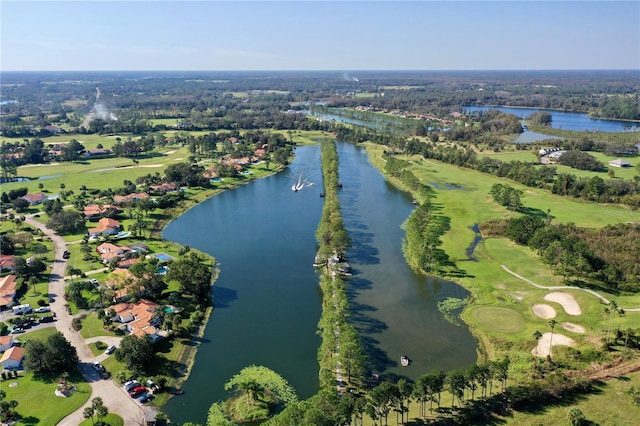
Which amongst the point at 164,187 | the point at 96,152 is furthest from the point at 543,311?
the point at 96,152

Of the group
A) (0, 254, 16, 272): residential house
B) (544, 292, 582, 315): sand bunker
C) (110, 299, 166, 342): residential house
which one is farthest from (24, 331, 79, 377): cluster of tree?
(544, 292, 582, 315): sand bunker

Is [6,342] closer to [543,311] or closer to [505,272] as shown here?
[543,311]

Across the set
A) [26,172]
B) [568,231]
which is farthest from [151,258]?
[26,172]

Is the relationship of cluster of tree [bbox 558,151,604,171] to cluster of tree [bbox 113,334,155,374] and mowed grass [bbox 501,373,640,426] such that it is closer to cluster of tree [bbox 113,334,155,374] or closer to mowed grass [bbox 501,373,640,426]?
mowed grass [bbox 501,373,640,426]

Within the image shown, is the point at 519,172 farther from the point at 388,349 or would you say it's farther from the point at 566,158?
the point at 388,349

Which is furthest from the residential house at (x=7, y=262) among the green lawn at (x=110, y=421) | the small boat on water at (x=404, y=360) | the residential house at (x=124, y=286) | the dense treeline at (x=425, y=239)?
the dense treeline at (x=425, y=239)
